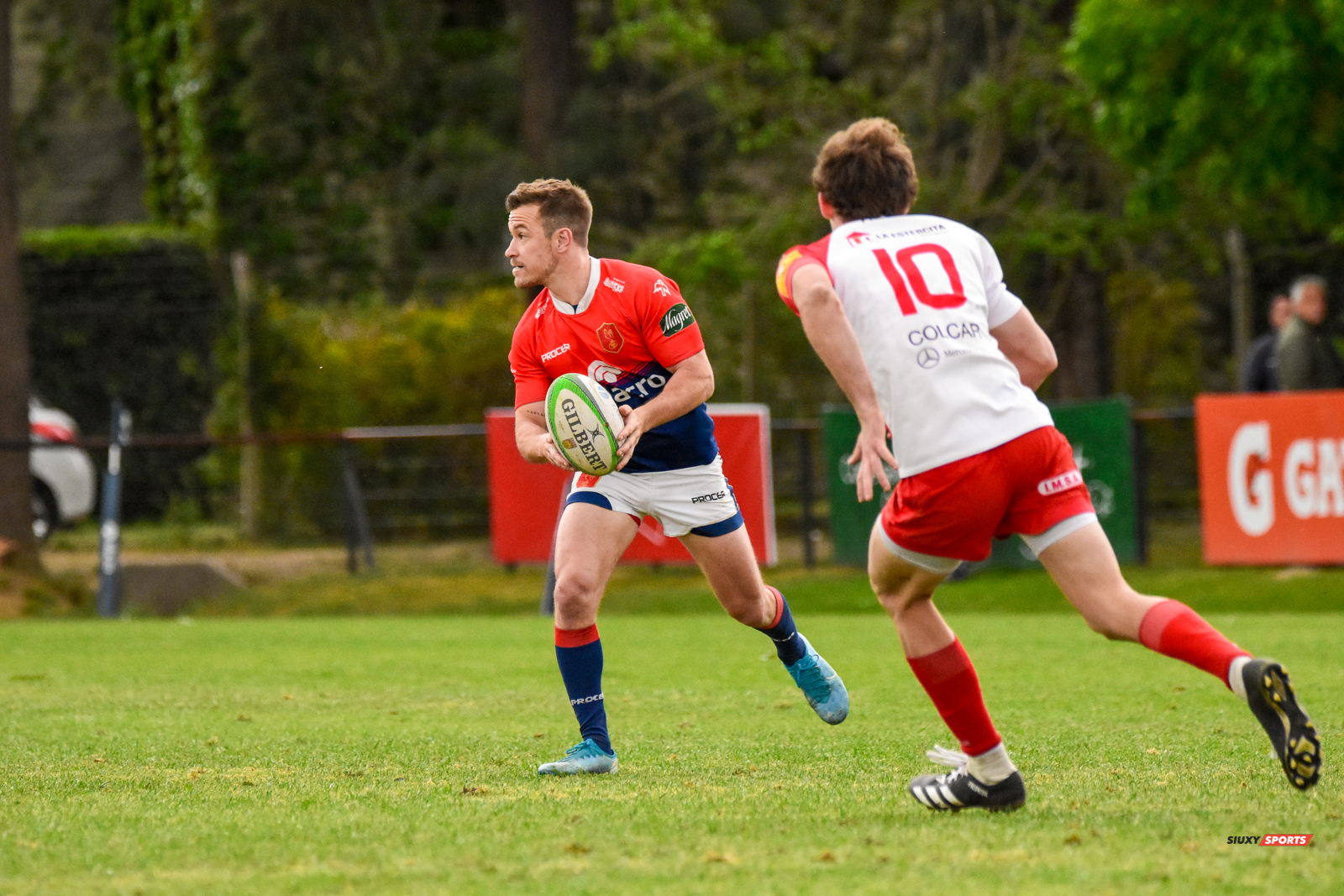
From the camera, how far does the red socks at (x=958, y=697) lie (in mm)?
4941

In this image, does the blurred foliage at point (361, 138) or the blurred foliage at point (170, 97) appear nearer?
the blurred foliage at point (361, 138)

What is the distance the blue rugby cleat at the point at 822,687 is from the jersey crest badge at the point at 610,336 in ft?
4.50

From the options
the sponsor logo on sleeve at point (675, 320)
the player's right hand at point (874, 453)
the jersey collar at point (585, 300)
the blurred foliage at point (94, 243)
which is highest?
the blurred foliage at point (94, 243)

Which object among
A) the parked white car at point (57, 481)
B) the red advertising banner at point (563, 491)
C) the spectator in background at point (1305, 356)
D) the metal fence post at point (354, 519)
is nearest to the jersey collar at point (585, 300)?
the red advertising banner at point (563, 491)

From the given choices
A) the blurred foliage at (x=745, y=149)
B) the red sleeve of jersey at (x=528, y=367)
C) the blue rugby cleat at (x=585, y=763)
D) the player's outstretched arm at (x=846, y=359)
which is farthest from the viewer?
the blurred foliage at (x=745, y=149)

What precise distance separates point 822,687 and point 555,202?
214 centimetres

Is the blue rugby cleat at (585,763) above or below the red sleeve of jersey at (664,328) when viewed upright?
below

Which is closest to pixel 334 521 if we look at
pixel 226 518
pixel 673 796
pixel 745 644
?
pixel 226 518

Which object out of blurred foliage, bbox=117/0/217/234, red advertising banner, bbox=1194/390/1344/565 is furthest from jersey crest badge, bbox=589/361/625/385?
blurred foliage, bbox=117/0/217/234

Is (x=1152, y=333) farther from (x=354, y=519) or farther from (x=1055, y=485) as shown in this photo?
(x=1055, y=485)

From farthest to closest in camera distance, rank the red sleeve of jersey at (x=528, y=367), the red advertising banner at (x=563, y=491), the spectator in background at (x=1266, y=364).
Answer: the red advertising banner at (x=563, y=491), the spectator in background at (x=1266, y=364), the red sleeve of jersey at (x=528, y=367)

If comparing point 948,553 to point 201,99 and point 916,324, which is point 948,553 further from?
point 201,99

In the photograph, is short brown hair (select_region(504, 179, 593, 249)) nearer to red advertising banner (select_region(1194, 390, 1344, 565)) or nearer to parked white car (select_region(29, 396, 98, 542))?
red advertising banner (select_region(1194, 390, 1344, 565))

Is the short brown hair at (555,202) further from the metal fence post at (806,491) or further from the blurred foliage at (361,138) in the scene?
the blurred foliage at (361,138)
